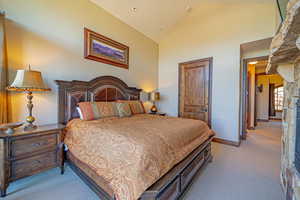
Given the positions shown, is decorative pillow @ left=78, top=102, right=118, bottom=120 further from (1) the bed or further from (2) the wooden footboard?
(2) the wooden footboard

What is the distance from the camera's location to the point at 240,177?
2057mm

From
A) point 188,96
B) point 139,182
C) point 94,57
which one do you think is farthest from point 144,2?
point 139,182

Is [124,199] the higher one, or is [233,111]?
[233,111]

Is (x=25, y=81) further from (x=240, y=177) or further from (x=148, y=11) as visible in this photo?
(x=240, y=177)

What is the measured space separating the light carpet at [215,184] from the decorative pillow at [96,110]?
974mm

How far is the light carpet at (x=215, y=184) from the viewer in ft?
5.39

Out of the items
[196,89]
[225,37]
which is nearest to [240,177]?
[196,89]

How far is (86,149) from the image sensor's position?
5.72 feet

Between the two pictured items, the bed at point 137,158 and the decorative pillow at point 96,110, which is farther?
the decorative pillow at point 96,110

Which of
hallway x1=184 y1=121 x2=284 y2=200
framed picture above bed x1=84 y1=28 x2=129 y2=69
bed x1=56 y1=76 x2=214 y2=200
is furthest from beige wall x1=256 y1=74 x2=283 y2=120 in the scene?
framed picture above bed x1=84 y1=28 x2=129 y2=69

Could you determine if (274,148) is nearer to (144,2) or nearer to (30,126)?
(144,2)

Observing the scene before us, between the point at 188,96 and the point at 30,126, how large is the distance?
13.0ft

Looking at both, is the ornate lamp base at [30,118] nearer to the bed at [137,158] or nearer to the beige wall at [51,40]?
the beige wall at [51,40]

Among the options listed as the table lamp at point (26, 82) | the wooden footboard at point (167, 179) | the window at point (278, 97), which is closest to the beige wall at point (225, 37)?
the wooden footboard at point (167, 179)
